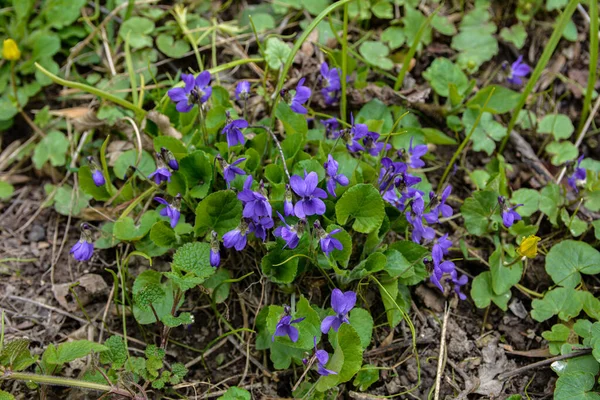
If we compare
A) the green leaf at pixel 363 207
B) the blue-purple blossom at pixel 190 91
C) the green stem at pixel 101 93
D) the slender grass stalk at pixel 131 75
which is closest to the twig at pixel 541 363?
the green leaf at pixel 363 207

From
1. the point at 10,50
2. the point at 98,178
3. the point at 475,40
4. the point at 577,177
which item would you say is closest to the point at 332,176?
the point at 98,178

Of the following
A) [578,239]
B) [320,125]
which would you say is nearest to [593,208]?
[578,239]

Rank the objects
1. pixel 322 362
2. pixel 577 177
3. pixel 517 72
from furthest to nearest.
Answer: pixel 517 72 < pixel 577 177 < pixel 322 362

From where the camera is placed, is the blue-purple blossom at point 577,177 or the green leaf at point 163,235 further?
the blue-purple blossom at point 577,177

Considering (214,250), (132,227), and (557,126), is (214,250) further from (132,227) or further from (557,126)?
(557,126)

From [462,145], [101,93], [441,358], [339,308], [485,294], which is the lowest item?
[441,358]

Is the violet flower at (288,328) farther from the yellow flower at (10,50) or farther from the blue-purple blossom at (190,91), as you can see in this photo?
the yellow flower at (10,50)
